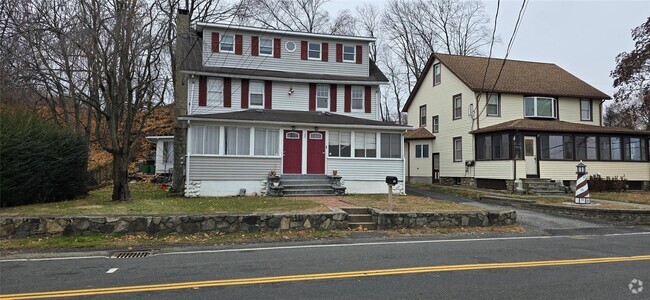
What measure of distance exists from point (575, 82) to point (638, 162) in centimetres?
678

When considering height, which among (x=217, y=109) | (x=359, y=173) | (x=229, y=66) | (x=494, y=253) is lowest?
(x=494, y=253)

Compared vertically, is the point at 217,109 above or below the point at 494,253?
above

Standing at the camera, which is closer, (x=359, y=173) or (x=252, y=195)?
(x=252, y=195)

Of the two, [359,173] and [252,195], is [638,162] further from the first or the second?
[252,195]

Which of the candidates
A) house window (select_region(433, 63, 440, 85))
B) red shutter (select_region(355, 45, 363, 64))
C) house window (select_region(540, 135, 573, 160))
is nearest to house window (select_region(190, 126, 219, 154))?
red shutter (select_region(355, 45, 363, 64))

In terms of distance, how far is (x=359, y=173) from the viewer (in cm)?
1981

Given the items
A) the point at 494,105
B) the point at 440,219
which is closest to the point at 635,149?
the point at 494,105

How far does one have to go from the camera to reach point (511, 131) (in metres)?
22.3

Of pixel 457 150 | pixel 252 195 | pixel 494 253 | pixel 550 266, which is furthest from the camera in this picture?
pixel 457 150

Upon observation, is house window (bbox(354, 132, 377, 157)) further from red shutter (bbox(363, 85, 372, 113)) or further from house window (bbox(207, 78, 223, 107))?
house window (bbox(207, 78, 223, 107))

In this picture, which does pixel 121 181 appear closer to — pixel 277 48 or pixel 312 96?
pixel 312 96

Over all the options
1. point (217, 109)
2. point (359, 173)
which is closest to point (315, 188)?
point (359, 173)

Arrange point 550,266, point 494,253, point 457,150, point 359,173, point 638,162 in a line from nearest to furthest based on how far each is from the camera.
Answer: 1. point 550,266
2. point 494,253
3. point 359,173
4. point 638,162
5. point 457,150

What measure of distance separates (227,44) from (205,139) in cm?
633
